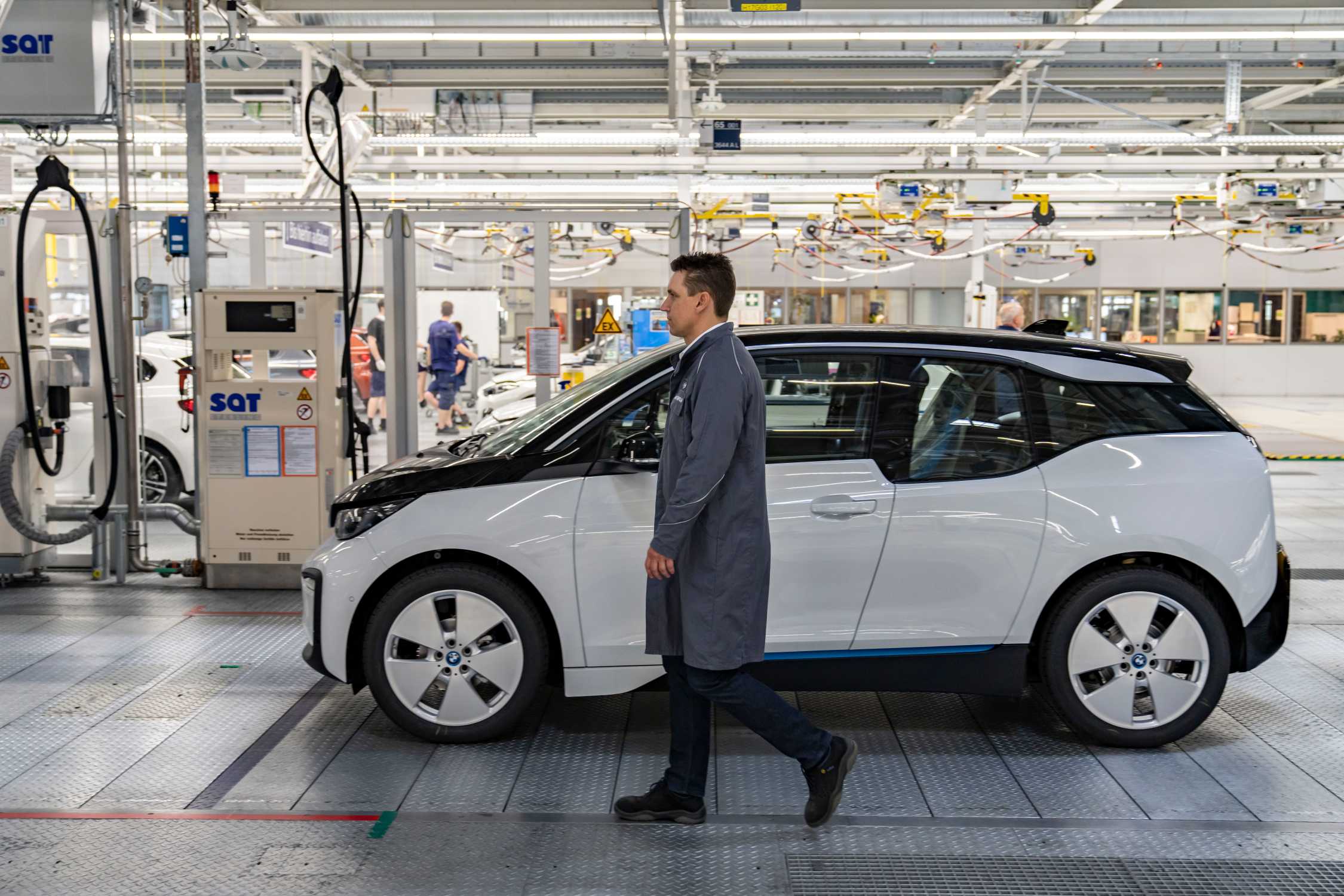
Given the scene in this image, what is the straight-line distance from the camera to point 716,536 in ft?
11.0

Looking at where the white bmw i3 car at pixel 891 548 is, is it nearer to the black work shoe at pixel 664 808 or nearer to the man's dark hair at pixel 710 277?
the black work shoe at pixel 664 808

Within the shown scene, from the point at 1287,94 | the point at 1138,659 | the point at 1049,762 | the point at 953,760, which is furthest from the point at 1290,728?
the point at 1287,94

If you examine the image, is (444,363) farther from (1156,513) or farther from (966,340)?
(1156,513)

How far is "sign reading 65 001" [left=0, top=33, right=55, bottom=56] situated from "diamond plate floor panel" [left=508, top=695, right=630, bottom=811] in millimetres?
4600

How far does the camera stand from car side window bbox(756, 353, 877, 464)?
414 centimetres

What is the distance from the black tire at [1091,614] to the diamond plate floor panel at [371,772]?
217 centimetres

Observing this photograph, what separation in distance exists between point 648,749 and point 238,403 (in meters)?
3.76

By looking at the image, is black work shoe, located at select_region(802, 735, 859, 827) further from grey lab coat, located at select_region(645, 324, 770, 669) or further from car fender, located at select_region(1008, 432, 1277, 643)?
car fender, located at select_region(1008, 432, 1277, 643)

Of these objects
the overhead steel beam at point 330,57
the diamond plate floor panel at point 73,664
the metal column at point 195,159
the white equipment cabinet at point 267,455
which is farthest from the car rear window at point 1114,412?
the overhead steel beam at point 330,57

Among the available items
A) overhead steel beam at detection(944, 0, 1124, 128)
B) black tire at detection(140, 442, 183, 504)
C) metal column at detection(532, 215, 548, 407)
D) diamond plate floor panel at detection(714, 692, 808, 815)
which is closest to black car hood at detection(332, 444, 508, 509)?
diamond plate floor panel at detection(714, 692, 808, 815)

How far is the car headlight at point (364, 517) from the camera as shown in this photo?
14.0 feet

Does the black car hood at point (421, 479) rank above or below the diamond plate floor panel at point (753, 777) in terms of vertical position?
above

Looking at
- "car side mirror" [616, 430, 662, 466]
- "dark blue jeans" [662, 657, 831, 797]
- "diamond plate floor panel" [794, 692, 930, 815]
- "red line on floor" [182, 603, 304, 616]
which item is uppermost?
"car side mirror" [616, 430, 662, 466]

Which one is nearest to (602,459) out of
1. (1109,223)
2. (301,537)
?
(301,537)
